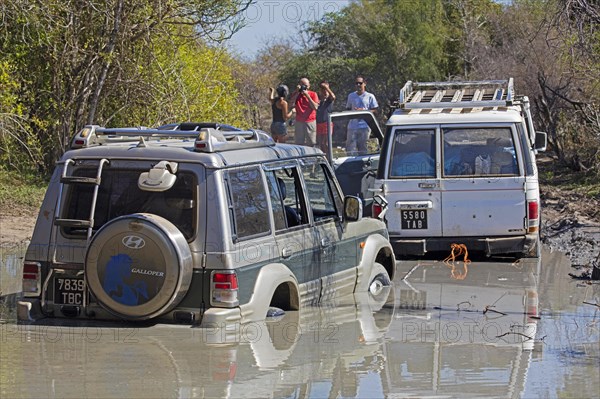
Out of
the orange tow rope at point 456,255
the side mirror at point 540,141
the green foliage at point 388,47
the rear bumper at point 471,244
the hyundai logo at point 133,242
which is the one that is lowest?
the orange tow rope at point 456,255

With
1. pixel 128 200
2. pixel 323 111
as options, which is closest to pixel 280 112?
pixel 323 111

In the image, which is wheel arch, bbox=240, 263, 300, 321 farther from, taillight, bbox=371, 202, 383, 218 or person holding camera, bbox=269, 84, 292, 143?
person holding camera, bbox=269, 84, 292, 143

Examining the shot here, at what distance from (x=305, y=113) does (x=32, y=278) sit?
12729mm

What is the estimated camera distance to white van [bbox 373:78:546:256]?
12031 millimetres

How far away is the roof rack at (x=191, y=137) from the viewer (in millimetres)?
7254

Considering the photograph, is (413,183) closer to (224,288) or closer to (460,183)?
(460,183)

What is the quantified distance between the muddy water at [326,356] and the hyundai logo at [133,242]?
615mm

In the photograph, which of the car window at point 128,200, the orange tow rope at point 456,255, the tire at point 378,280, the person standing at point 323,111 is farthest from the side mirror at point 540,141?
the car window at point 128,200

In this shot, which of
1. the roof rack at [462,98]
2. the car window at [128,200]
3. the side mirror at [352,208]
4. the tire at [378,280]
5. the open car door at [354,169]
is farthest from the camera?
the open car door at [354,169]

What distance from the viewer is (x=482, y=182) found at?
1205 cm

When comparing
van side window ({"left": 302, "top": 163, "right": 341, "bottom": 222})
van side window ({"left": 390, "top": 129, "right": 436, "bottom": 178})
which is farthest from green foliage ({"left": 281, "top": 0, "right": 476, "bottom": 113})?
van side window ({"left": 302, "top": 163, "right": 341, "bottom": 222})

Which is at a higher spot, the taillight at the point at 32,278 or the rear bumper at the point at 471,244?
the taillight at the point at 32,278

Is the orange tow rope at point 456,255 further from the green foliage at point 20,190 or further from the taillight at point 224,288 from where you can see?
the green foliage at point 20,190

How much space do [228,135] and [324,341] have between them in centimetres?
172
